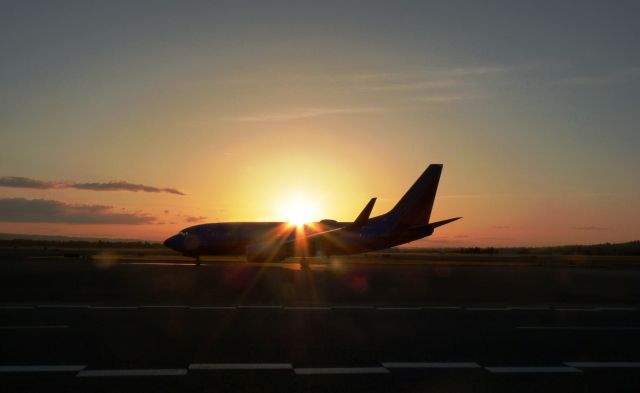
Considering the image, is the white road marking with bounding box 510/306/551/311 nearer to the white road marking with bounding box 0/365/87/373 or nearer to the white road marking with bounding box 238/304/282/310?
the white road marking with bounding box 238/304/282/310

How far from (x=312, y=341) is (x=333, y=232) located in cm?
4095

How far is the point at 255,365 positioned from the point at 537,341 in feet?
21.1

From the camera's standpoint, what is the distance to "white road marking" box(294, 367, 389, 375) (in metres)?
9.67

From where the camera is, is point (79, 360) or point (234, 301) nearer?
point (79, 360)

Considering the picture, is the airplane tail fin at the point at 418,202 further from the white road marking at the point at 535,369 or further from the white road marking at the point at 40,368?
the white road marking at the point at 40,368

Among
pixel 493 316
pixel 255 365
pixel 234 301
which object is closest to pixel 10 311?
pixel 234 301

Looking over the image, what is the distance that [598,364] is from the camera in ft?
34.7

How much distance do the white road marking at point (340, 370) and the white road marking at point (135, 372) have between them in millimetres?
1823

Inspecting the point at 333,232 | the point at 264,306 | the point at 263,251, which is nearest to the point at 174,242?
the point at 263,251

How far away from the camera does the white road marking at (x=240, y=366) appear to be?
32.2 feet

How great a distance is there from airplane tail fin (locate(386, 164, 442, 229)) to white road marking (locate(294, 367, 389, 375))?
47150 mm

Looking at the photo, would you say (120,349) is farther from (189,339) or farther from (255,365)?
(255,365)

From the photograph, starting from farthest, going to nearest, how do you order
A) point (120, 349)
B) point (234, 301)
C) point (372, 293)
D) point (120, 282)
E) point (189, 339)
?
point (120, 282), point (372, 293), point (234, 301), point (189, 339), point (120, 349)

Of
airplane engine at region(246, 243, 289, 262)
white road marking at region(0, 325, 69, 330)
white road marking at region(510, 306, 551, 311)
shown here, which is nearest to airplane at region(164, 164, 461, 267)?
airplane engine at region(246, 243, 289, 262)
